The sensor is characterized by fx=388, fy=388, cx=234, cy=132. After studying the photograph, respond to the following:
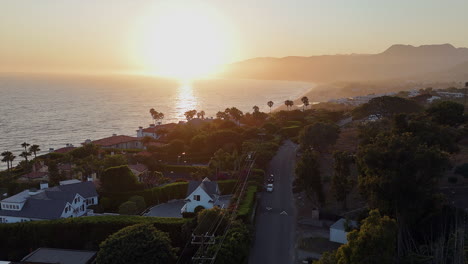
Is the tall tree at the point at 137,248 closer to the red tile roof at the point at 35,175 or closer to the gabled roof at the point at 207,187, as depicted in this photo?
the gabled roof at the point at 207,187

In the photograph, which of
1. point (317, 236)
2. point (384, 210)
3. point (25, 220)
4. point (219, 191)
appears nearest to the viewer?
point (384, 210)

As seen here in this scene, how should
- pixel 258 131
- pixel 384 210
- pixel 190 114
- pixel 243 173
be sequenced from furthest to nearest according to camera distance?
1. pixel 190 114
2. pixel 258 131
3. pixel 243 173
4. pixel 384 210

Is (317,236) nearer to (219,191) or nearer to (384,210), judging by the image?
(384,210)

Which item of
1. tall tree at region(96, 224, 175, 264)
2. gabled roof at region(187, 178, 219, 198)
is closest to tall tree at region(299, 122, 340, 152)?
gabled roof at region(187, 178, 219, 198)

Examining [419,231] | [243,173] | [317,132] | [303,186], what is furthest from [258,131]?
[419,231]

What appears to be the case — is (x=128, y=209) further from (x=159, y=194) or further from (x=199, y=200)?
(x=199, y=200)

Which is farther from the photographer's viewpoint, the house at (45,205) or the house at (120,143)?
the house at (120,143)

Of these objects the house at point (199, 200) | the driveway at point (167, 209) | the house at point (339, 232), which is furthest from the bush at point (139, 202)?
the house at point (339, 232)
